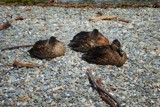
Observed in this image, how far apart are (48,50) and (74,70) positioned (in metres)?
1.09

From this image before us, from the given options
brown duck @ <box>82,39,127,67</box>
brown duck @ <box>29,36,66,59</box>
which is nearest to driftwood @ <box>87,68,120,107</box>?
brown duck @ <box>82,39,127,67</box>

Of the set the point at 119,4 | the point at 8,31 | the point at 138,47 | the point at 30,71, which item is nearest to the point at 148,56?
the point at 138,47

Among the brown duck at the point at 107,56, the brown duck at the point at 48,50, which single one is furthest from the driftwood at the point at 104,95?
the brown duck at the point at 48,50

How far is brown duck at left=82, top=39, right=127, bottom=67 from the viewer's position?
372 inches

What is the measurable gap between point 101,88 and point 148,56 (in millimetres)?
2677

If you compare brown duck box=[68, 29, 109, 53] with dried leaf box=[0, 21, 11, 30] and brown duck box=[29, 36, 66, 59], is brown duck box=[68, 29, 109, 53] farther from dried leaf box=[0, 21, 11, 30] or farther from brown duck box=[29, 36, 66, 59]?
dried leaf box=[0, 21, 11, 30]

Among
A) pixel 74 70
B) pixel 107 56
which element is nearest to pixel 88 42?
pixel 107 56

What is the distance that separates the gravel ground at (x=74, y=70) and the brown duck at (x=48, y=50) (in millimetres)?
177

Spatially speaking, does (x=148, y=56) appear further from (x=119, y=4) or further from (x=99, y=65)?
(x=119, y=4)

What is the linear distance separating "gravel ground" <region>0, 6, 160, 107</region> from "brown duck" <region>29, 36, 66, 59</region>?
0.58ft

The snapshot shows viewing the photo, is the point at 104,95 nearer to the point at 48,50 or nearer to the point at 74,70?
the point at 74,70

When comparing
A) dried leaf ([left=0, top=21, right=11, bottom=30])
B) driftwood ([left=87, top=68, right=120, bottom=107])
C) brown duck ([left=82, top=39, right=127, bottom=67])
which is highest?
dried leaf ([left=0, top=21, right=11, bottom=30])

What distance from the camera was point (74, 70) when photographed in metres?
9.22

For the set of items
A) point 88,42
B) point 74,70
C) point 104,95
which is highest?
point 88,42
